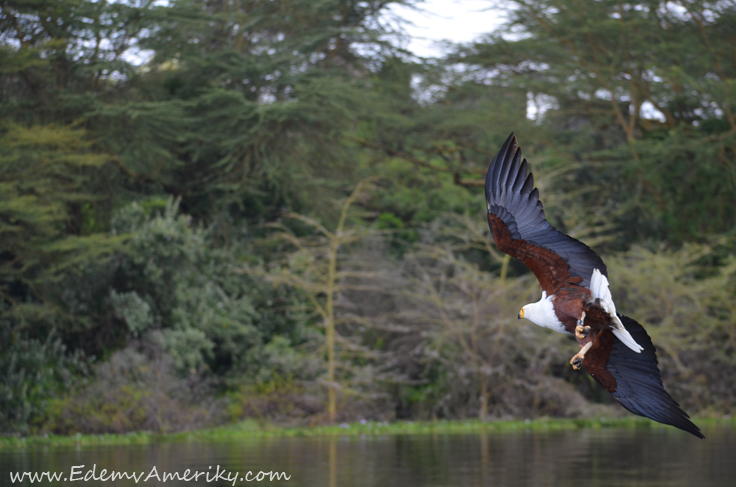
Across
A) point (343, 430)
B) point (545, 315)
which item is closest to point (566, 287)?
point (545, 315)

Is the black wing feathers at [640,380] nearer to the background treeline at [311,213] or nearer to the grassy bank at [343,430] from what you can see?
the grassy bank at [343,430]

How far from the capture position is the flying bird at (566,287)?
559 centimetres

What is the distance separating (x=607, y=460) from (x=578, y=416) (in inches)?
236

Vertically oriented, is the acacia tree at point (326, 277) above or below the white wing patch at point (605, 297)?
below

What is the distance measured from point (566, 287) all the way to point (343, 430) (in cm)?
858

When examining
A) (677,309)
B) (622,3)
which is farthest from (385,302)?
(622,3)

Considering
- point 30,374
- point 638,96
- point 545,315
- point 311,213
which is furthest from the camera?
point 638,96

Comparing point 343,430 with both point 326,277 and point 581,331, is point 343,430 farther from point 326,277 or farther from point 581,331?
point 581,331

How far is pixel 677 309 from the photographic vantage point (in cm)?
1559

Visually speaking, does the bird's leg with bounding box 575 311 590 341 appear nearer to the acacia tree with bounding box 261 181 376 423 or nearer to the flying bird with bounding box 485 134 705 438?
the flying bird with bounding box 485 134 705 438

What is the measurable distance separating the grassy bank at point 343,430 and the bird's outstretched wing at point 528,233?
25.8 ft

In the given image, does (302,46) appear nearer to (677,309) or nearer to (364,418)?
(364,418)

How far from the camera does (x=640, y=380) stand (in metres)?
6.00

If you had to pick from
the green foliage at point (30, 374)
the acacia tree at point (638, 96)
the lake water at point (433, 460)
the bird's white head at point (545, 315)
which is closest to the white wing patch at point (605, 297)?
the bird's white head at point (545, 315)
